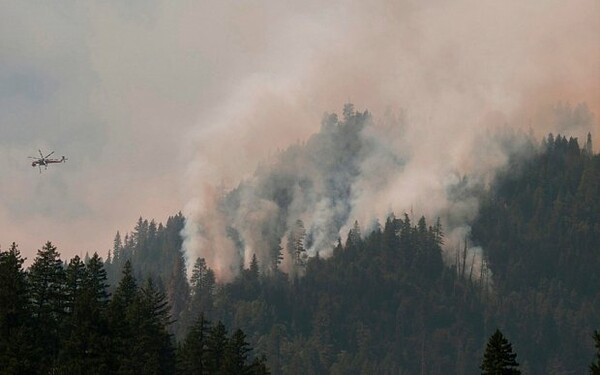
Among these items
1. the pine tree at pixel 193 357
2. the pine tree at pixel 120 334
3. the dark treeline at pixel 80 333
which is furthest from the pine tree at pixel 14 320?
the pine tree at pixel 193 357

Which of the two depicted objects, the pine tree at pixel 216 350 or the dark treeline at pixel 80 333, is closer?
the dark treeline at pixel 80 333

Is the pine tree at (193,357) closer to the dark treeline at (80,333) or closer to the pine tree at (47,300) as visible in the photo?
the dark treeline at (80,333)

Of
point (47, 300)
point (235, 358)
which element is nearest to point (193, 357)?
point (235, 358)

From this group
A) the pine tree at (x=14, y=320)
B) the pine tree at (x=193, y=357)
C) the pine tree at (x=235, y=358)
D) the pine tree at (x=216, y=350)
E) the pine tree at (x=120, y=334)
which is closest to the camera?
the pine tree at (x=14, y=320)

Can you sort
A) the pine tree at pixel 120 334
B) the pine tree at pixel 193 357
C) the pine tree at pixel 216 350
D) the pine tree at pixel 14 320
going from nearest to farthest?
the pine tree at pixel 14 320, the pine tree at pixel 120 334, the pine tree at pixel 193 357, the pine tree at pixel 216 350

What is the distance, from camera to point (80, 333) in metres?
96.0

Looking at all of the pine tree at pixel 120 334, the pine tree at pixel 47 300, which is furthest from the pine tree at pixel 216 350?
the pine tree at pixel 47 300

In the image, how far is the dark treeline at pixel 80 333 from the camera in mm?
93812

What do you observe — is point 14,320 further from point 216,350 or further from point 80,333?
point 216,350

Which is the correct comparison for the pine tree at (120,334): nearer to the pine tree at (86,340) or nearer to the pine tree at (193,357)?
the pine tree at (86,340)

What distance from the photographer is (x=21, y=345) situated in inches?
3595

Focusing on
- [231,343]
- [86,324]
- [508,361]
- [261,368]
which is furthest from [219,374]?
[508,361]

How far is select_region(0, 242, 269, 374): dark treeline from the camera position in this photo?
93.8 m

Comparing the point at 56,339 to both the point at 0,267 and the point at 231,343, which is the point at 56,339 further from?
the point at 231,343
